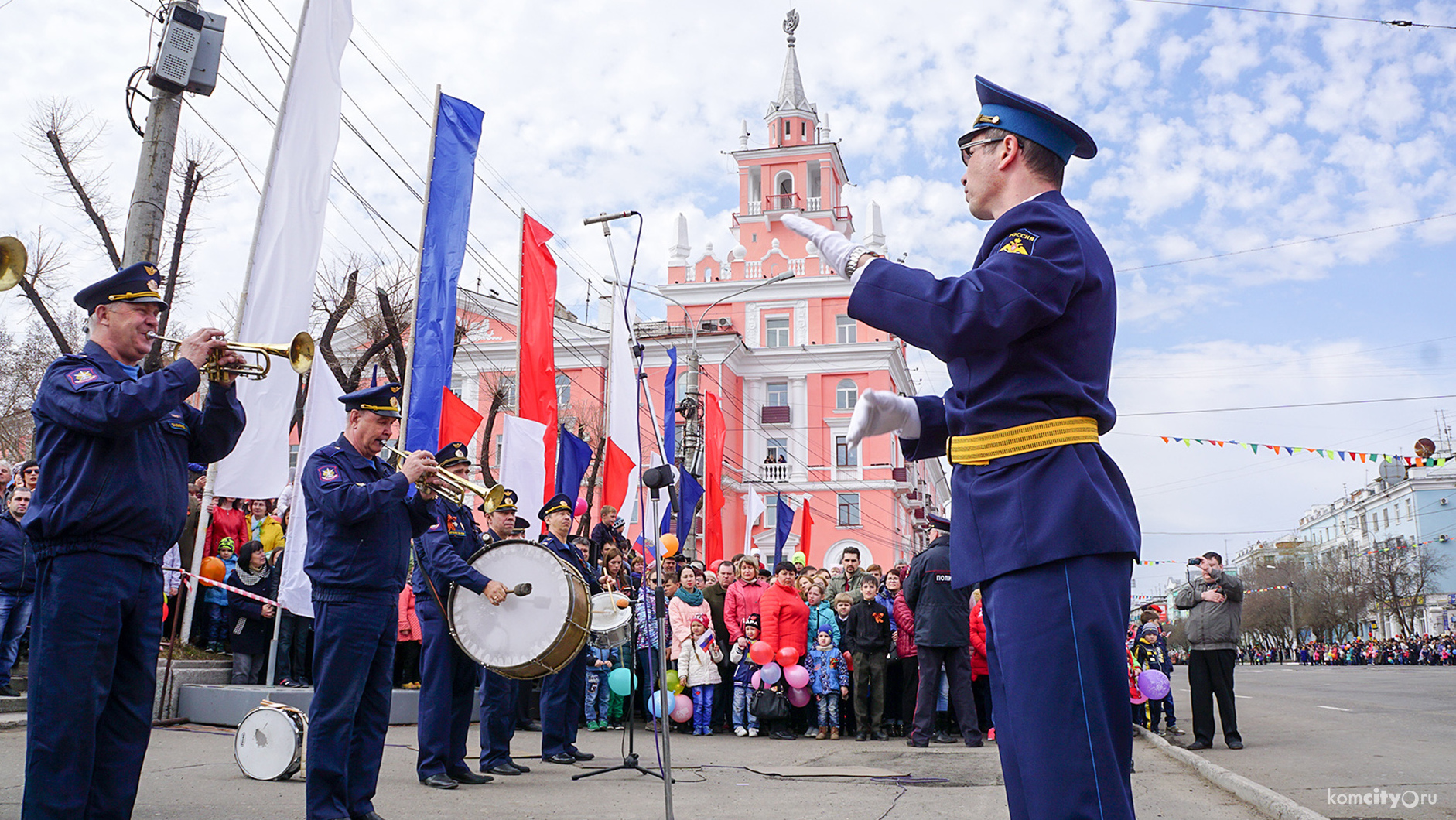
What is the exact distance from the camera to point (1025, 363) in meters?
2.71

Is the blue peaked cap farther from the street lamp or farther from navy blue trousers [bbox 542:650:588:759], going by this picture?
the street lamp

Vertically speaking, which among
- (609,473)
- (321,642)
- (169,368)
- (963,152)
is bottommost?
(321,642)

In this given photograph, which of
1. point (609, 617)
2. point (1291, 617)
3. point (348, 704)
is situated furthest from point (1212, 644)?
point (1291, 617)

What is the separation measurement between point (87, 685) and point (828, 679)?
9.86 meters

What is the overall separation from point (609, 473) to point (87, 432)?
12007 millimetres

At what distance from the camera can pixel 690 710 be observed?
13.1 m

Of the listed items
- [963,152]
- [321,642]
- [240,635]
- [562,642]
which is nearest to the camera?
[963,152]

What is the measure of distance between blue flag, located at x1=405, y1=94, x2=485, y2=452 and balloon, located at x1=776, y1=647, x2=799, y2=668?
4793 mm

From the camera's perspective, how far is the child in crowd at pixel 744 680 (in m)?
13.1

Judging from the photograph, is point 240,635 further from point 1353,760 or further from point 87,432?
point 1353,760

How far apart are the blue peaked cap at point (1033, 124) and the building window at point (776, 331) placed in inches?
2049

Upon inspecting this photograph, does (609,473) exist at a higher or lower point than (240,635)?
higher

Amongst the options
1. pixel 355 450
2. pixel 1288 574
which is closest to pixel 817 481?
pixel 355 450

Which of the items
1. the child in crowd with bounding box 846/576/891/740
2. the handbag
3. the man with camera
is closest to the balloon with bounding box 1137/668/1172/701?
the man with camera
